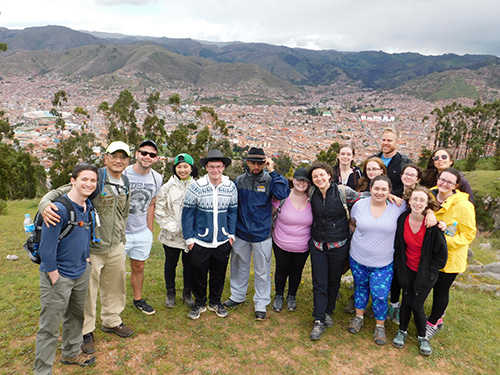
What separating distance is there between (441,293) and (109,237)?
3.72 meters

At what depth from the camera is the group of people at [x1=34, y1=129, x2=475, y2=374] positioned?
311 centimetres

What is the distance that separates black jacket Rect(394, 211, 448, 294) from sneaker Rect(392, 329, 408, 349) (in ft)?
2.08

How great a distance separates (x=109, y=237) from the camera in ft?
10.2

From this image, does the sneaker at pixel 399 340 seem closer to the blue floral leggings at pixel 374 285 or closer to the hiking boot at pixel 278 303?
the blue floral leggings at pixel 374 285

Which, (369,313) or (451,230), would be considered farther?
(369,313)

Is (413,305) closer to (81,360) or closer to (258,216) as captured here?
(258,216)

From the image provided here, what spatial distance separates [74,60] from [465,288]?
177 m

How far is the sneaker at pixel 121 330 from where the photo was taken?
11.3ft

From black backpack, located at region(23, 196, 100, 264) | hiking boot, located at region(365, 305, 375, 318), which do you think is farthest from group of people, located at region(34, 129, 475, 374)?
hiking boot, located at region(365, 305, 375, 318)

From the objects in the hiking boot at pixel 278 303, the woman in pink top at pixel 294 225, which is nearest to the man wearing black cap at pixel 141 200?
the woman in pink top at pixel 294 225

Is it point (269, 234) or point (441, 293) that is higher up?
point (269, 234)

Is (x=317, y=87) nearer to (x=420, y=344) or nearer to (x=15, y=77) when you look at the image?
(x=15, y=77)

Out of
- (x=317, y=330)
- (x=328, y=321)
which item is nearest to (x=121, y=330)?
(x=317, y=330)

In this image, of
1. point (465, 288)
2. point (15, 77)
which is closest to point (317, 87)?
point (15, 77)
